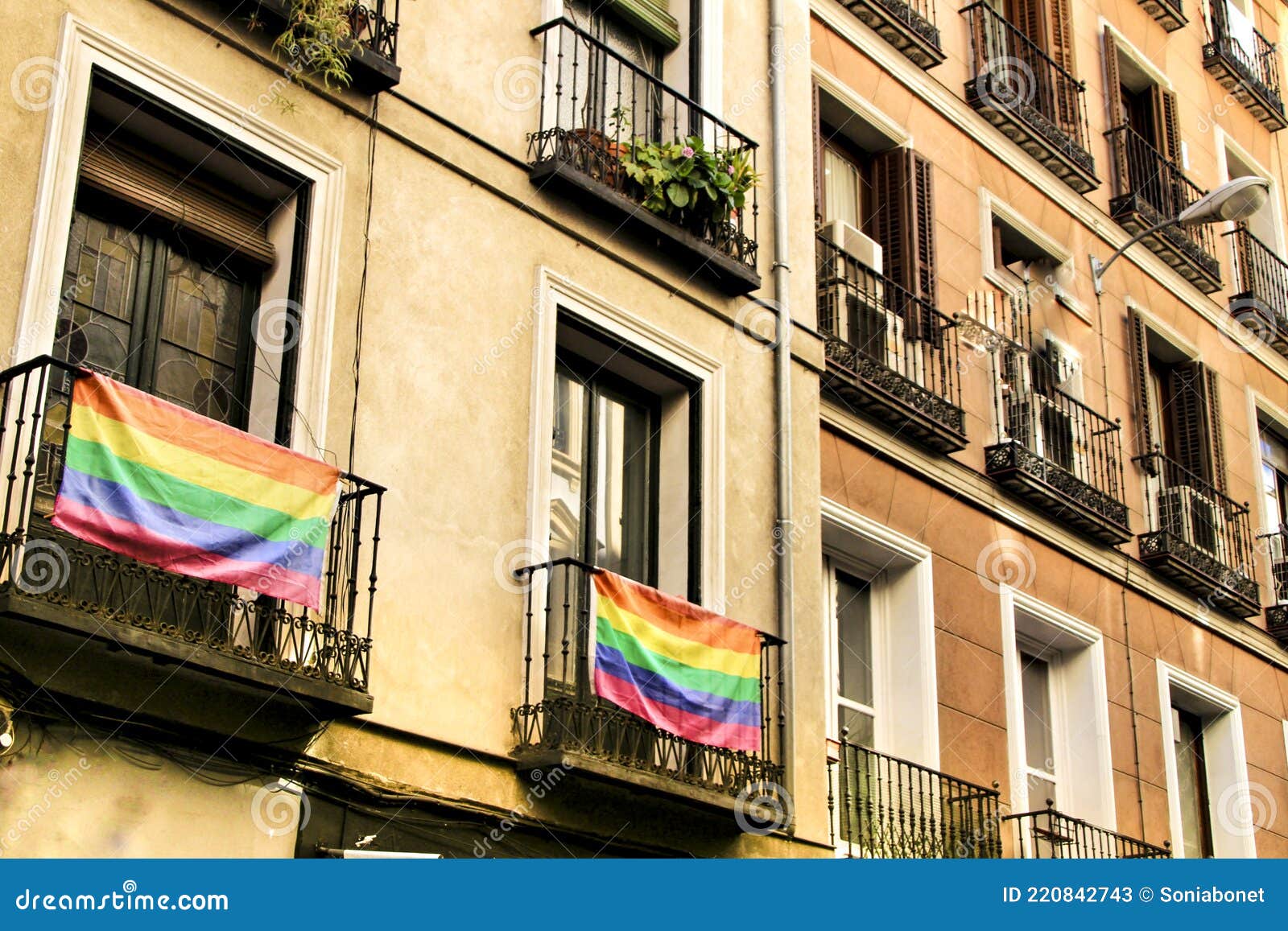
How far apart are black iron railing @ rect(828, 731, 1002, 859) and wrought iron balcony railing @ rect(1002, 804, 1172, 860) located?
493mm

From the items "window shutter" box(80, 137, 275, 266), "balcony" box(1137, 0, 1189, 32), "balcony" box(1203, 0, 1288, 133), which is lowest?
"window shutter" box(80, 137, 275, 266)

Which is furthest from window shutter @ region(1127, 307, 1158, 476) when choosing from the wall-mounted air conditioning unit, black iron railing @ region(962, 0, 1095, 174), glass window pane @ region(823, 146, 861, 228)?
glass window pane @ region(823, 146, 861, 228)

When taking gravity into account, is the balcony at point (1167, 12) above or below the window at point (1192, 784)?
above

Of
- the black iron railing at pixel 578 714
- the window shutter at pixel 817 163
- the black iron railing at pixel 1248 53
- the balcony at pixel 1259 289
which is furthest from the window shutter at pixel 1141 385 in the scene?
the black iron railing at pixel 578 714

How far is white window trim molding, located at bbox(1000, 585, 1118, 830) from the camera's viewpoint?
17391 millimetres

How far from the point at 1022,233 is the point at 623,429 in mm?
7716

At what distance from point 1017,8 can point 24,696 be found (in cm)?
1591

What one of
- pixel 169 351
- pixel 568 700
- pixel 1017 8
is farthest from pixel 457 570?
pixel 1017 8

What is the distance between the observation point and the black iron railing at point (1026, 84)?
20.1 m

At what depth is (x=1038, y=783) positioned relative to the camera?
715 inches

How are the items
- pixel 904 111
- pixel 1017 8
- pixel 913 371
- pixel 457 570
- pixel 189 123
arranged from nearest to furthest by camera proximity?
1. pixel 189 123
2. pixel 457 570
3. pixel 913 371
4. pixel 904 111
5. pixel 1017 8

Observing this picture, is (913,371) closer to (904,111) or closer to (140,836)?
(904,111)

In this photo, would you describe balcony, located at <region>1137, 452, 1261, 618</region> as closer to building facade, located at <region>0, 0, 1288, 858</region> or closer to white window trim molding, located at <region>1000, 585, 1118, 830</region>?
building facade, located at <region>0, 0, 1288, 858</region>

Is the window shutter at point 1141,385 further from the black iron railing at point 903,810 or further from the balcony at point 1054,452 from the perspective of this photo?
the black iron railing at point 903,810
